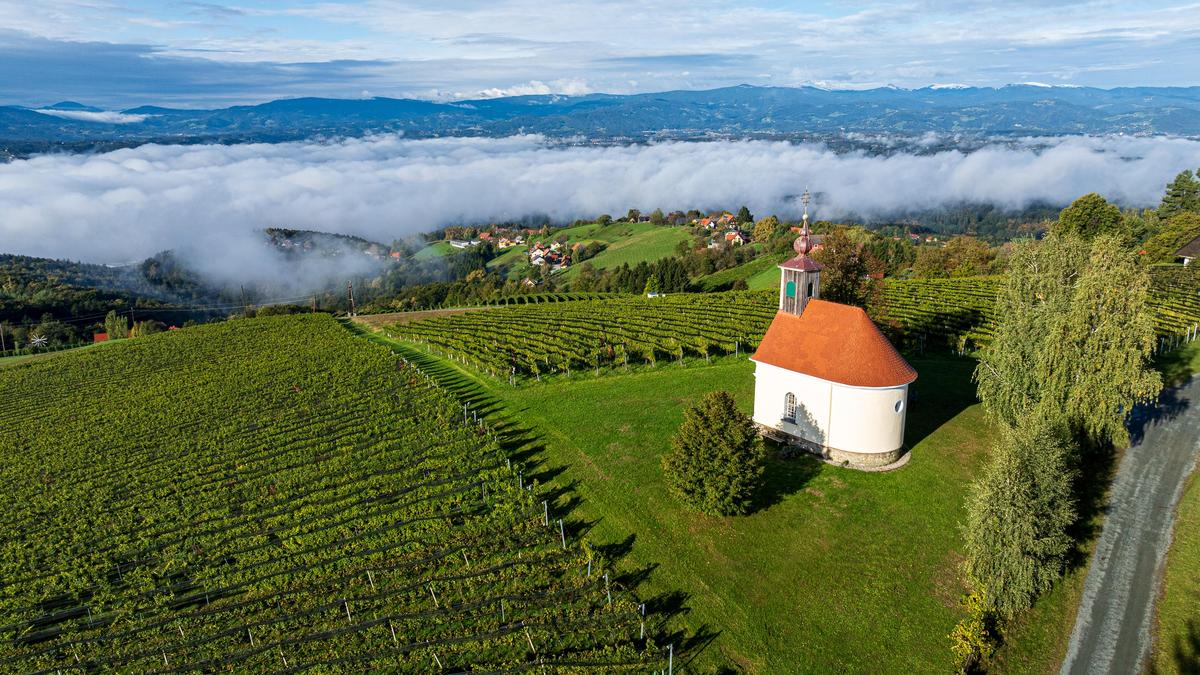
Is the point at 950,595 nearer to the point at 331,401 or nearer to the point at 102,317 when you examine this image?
the point at 331,401

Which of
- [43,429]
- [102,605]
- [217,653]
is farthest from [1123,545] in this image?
[43,429]

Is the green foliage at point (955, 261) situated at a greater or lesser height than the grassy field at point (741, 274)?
greater

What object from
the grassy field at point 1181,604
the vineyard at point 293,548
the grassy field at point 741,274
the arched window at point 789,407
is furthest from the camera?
the grassy field at point 741,274

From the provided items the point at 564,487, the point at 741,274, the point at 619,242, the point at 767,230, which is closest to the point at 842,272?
the point at 564,487

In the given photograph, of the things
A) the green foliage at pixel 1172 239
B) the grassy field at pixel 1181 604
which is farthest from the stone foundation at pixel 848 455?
the green foliage at pixel 1172 239

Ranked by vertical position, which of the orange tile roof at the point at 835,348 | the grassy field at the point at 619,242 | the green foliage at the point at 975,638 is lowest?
the grassy field at the point at 619,242

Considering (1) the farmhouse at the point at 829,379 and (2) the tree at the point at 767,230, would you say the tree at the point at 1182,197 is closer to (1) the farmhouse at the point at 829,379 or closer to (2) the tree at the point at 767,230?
(2) the tree at the point at 767,230
